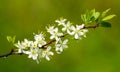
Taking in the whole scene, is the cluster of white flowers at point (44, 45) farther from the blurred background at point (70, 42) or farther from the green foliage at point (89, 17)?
the blurred background at point (70, 42)

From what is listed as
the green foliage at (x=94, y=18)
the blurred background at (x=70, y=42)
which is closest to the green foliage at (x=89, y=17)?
the green foliage at (x=94, y=18)

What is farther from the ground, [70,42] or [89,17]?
[70,42]

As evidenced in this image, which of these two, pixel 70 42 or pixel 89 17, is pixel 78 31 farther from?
pixel 70 42

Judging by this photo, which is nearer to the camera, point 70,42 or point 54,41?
point 54,41

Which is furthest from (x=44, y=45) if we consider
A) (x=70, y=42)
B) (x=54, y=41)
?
(x=70, y=42)

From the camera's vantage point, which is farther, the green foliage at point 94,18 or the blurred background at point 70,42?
the blurred background at point 70,42

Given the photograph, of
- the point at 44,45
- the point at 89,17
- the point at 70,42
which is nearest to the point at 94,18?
the point at 89,17

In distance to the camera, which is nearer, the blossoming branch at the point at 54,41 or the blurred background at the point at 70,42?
the blossoming branch at the point at 54,41

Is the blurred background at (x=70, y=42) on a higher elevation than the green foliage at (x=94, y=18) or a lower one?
higher

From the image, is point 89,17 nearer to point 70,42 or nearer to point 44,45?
point 44,45

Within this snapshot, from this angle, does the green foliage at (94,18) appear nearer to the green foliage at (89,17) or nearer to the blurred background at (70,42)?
the green foliage at (89,17)

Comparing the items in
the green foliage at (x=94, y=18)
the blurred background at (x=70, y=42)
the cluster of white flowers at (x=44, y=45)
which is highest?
the blurred background at (x=70, y=42)
